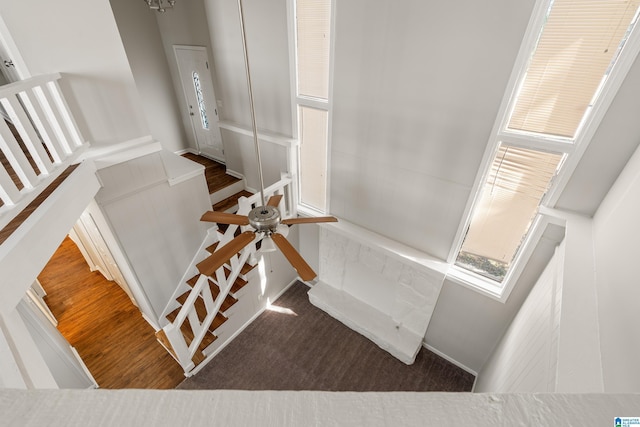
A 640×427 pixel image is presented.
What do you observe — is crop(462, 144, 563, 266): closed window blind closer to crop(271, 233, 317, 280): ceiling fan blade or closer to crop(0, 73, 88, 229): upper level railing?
crop(271, 233, 317, 280): ceiling fan blade

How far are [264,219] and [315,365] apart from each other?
2.70m

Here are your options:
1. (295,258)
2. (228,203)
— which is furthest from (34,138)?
(228,203)

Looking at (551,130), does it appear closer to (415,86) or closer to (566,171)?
(566,171)

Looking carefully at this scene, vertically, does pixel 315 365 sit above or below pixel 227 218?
below

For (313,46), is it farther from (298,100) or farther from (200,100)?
(200,100)

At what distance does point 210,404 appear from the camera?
383mm

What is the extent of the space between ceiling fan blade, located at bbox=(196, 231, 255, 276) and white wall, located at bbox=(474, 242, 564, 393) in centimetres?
184

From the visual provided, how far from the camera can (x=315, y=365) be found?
3805mm

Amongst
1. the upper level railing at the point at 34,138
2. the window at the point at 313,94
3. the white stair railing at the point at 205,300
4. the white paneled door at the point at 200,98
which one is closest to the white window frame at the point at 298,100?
the window at the point at 313,94

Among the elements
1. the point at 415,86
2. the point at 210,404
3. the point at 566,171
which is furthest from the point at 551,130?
the point at 210,404

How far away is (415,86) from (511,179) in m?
1.24

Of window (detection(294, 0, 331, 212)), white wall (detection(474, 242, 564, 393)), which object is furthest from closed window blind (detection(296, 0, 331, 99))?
white wall (detection(474, 242, 564, 393))

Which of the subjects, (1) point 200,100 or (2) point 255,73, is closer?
(2) point 255,73

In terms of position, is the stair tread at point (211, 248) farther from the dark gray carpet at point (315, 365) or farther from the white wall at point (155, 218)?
the dark gray carpet at point (315, 365)
